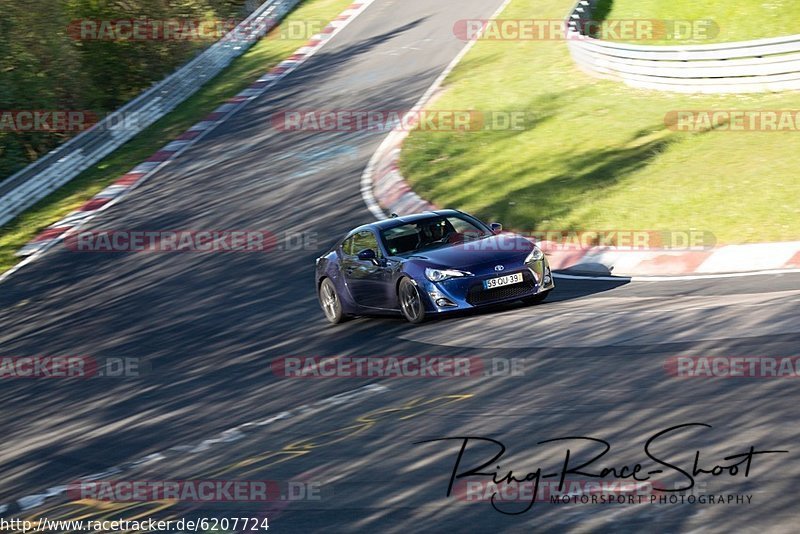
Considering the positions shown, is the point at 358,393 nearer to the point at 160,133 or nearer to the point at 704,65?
the point at 704,65

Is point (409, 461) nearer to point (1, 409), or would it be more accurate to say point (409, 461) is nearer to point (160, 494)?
point (160, 494)

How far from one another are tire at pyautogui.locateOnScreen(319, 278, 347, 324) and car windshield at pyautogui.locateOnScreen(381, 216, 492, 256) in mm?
1015

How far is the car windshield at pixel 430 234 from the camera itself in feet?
46.2

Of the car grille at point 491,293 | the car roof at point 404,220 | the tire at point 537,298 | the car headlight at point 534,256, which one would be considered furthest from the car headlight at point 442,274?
the car roof at point 404,220

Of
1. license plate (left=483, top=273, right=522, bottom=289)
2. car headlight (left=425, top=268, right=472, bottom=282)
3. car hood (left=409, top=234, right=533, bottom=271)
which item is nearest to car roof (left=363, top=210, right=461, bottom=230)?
car hood (left=409, top=234, right=533, bottom=271)

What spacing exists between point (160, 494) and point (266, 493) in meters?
0.96

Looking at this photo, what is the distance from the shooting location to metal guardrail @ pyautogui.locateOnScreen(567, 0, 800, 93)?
69.9 feet

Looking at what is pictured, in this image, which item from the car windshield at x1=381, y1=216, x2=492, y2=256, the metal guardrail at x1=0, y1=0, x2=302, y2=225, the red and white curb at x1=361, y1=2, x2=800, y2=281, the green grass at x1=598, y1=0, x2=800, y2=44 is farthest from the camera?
the green grass at x1=598, y1=0, x2=800, y2=44

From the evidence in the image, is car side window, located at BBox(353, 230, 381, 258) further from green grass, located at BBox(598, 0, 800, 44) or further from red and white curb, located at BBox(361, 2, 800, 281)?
green grass, located at BBox(598, 0, 800, 44)

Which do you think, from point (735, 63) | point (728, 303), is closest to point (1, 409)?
point (728, 303)

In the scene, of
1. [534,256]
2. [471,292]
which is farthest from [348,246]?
[534,256]

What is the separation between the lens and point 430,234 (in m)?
14.3

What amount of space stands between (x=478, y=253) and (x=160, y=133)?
1891cm

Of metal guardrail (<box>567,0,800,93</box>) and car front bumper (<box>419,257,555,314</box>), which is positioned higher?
metal guardrail (<box>567,0,800,93</box>)
